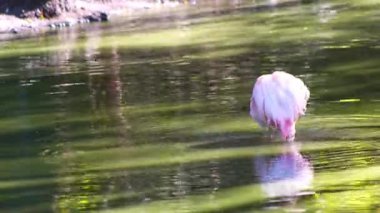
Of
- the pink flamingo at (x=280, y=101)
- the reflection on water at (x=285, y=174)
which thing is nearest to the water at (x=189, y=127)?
the reflection on water at (x=285, y=174)

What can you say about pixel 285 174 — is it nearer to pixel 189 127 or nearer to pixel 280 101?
pixel 280 101

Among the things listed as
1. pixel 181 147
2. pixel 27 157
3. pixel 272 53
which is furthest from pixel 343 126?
pixel 272 53

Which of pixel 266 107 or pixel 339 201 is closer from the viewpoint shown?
pixel 339 201

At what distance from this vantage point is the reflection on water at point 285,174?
18.5 ft

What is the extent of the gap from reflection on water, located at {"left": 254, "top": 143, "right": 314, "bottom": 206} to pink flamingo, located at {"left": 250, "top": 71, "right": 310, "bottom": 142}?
0.22 meters

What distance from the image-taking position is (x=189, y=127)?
7.94 m

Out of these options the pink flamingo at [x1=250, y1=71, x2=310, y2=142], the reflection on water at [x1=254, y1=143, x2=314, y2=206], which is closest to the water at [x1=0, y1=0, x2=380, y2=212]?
the reflection on water at [x1=254, y1=143, x2=314, y2=206]

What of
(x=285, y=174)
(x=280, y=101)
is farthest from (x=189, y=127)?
(x=285, y=174)

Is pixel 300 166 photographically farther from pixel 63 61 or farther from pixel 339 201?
pixel 63 61

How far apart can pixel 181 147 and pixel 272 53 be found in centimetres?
522

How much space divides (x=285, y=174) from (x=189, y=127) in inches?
79.1

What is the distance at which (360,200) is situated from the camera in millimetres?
5414

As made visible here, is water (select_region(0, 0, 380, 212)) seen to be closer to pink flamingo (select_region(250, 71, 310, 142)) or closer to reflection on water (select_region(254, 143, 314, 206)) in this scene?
reflection on water (select_region(254, 143, 314, 206))

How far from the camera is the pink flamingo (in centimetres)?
665
